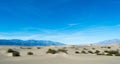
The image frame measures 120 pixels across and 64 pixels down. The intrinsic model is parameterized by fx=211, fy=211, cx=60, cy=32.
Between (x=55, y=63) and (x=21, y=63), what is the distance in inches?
73.2

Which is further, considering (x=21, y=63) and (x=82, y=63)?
(x=82, y=63)

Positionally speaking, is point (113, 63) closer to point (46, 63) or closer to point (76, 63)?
point (76, 63)

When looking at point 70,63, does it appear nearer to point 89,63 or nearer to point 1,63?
point 89,63

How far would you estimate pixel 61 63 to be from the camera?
11.7 metres

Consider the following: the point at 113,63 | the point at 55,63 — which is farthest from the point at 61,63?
the point at 113,63

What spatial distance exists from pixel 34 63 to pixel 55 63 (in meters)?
1.16

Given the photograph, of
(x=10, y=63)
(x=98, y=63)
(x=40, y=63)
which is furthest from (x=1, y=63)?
(x=98, y=63)

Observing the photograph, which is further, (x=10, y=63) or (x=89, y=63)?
(x=89, y=63)

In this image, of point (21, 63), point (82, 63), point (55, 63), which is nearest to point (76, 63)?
point (82, 63)

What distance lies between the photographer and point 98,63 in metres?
12.2

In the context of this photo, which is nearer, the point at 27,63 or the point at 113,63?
the point at 27,63

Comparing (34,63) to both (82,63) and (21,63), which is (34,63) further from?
(82,63)

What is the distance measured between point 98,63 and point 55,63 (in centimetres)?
251

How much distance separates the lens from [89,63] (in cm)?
1226
